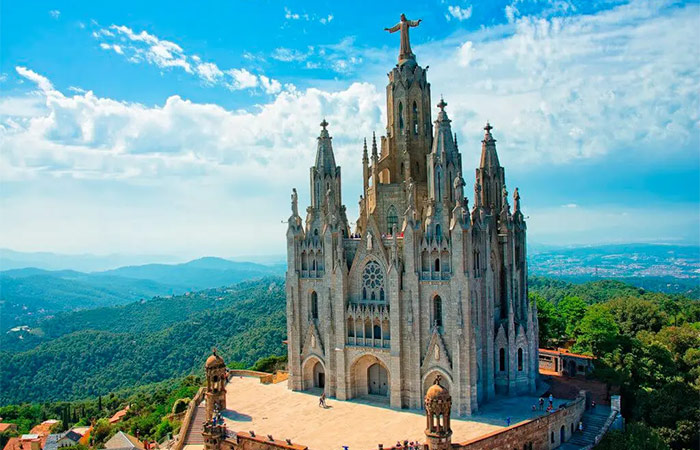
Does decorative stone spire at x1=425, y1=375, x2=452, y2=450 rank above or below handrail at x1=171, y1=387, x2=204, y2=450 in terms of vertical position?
above

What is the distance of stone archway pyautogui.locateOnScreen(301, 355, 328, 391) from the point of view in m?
42.9

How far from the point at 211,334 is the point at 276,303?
88.7 feet

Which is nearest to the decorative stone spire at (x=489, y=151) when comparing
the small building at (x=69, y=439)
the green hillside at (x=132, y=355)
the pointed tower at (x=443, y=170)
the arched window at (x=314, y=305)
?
the pointed tower at (x=443, y=170)

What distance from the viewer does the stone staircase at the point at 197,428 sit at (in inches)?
1524

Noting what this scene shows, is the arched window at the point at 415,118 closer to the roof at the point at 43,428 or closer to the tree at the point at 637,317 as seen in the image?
the tree at the point at 637,317

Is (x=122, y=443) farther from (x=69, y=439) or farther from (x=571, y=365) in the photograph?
(x=571, y=365)

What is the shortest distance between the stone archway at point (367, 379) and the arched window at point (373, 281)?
14.9 feet

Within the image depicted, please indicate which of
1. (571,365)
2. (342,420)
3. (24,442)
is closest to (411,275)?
(342,420)

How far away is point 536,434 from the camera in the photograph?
3338 centimetres

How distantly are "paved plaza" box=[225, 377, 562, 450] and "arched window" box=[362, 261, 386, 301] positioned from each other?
7310mm

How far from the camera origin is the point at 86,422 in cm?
7969

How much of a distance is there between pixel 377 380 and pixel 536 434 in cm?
1180

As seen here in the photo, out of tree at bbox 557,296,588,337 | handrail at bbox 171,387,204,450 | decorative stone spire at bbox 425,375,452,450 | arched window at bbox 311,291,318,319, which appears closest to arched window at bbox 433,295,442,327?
arched window at bbox 311,291,318,319

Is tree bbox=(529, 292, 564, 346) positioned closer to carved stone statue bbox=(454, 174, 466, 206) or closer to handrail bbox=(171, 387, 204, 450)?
carved stone statue bbox=(454, 174, 466, 206)
